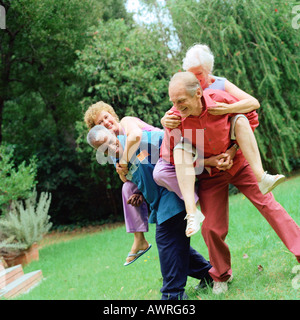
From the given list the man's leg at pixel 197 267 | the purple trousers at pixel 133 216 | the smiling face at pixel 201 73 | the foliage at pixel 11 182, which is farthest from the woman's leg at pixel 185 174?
the foliage at pixel 11 182

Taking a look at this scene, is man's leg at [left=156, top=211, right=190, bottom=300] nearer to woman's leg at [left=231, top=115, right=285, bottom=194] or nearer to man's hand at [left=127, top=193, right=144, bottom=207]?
man's hand at [left=127, top=193, right=144, bottom=207]

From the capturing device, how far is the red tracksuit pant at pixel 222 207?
3.09 m

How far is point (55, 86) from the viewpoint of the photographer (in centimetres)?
1275

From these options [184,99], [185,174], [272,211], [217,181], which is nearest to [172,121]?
[184,99]

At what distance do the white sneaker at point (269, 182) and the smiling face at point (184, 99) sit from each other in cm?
68

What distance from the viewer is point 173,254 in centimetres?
317

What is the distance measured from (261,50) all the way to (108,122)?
→ 711 centimetres

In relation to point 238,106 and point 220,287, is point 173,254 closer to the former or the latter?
point 220,287

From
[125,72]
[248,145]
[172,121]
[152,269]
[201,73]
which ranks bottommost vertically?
[152,269]

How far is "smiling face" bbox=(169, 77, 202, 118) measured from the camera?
2752 mm

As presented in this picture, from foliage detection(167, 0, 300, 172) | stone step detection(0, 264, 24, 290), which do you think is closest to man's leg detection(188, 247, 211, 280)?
stone step detection(0, 264, 24, 290)

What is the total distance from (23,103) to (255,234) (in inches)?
407
